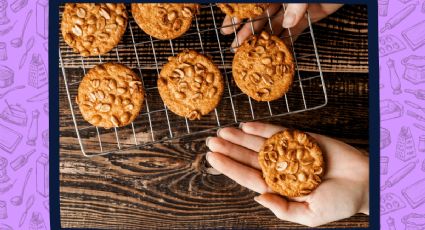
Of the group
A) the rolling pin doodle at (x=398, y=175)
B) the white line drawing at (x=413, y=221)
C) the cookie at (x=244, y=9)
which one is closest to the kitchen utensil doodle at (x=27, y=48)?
the cookie at (x=244, y=9)

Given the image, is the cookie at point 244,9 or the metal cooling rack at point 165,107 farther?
the metal cooling rack at point 165,107

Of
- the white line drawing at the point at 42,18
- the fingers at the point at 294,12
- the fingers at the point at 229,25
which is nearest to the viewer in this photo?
the white line drawing at the point at 42,18

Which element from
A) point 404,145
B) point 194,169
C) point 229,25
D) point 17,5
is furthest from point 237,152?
point 17,5

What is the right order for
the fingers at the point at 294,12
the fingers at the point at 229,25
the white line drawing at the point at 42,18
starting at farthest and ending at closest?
the fingers at the point at 229,25
the fingers at the point at 294,12
the white line drawing at the point at 42,18

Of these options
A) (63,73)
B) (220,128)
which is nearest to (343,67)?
(220,128)

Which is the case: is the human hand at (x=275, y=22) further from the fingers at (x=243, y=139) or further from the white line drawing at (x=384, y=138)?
the white line drawing at (x=384, y=138)

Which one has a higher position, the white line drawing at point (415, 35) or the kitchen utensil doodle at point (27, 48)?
the white line drawing at point (415, 35)

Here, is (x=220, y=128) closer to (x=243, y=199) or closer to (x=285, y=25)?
(x=243, y=199)

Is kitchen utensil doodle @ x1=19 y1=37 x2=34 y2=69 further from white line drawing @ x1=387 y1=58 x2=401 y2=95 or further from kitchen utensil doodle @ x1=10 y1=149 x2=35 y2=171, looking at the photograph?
white line drawing @ x1=387 y1=58 x2=401 y2=95
